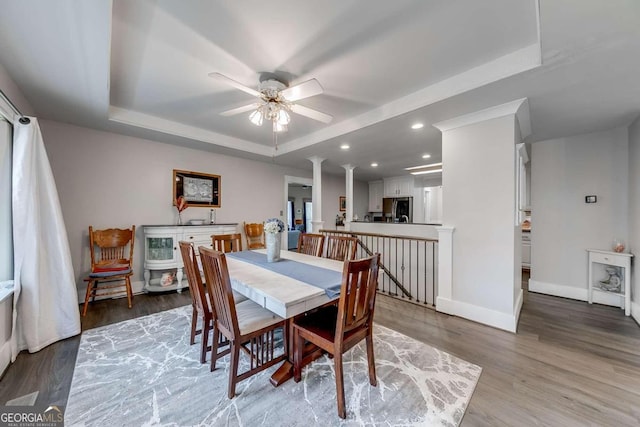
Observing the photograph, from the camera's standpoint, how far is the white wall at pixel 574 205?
3.16 metres

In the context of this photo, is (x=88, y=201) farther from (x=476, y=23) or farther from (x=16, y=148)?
(x=476, y=23)

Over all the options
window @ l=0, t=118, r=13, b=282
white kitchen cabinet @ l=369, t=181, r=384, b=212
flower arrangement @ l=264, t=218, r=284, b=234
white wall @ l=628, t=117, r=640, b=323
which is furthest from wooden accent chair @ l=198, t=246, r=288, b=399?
white kitchen cabinet @ l=369, t=181, r=384, b=212

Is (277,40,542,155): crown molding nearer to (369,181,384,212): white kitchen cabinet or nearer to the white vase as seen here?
the white vase

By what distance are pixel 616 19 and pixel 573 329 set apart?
9.12 feet

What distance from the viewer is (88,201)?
10.7 ft

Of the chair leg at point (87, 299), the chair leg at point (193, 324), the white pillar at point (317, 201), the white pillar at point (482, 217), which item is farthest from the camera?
the white pillar at point (317, 201)

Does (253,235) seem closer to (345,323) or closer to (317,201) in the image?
(317,201)

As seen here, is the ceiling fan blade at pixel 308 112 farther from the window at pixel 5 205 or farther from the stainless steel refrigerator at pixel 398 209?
the stainless steel refrigerator at pixel 398 209

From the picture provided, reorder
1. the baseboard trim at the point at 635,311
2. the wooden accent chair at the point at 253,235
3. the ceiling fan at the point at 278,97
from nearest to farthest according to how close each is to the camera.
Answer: the ceiling fan at the point at 278,97
the baseboard trim at the point at 635,311
the wooden accent chair at the point at 253,235

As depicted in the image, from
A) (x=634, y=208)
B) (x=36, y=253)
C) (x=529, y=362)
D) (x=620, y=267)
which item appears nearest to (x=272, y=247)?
(x=36, y=253)

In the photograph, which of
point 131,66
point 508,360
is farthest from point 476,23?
point 131,66

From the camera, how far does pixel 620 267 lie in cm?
311

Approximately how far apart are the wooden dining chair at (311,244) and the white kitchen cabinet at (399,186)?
4.73 m

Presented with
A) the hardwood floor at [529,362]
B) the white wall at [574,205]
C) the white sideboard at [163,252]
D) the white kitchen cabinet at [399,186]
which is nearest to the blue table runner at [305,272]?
the hardwood floor at [529,362]
